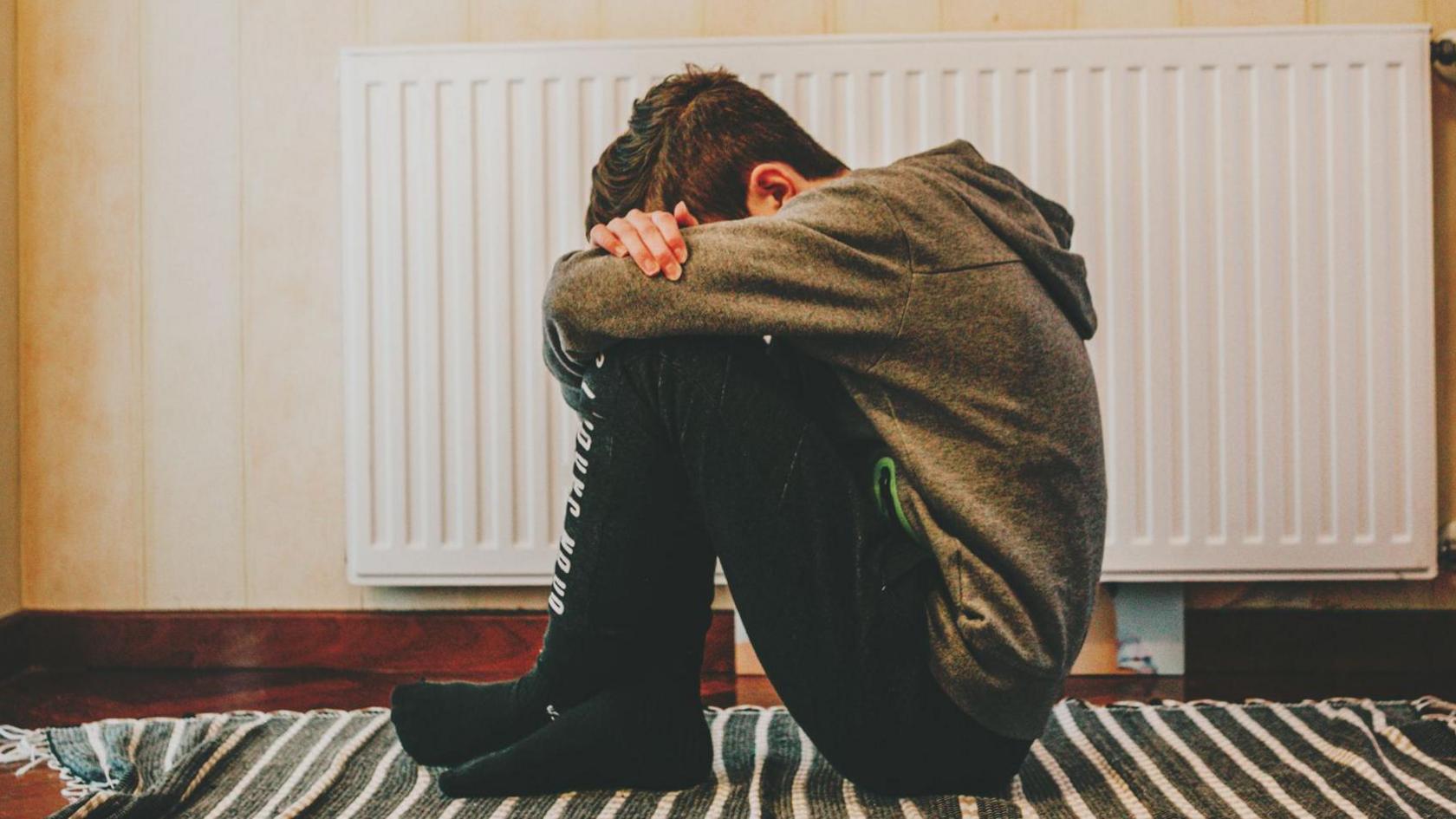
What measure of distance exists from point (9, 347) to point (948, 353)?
1.30 metres

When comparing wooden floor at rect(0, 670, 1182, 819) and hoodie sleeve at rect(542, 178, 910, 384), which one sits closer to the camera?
hoodie sleeve at rect(542, 178, 910, 384)

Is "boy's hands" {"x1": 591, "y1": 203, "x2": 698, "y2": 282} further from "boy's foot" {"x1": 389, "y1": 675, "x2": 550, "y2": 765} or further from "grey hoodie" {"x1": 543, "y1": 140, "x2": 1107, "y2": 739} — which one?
"boy's foot" {"x1": 389, "y1": 675, "x2": 550, "y2": 765}

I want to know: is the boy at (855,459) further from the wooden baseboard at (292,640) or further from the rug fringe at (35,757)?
the wooden baseboard at (292,640)

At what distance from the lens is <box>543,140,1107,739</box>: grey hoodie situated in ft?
2.62

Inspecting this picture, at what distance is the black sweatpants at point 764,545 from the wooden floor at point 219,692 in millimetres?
492

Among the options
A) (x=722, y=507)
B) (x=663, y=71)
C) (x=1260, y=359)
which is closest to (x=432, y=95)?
(x=663, y=71)

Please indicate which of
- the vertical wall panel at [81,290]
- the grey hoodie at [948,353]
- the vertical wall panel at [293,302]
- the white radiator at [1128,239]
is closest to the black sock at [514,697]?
the grey hoodie at [948,353]

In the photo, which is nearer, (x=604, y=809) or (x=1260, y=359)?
(x=604, y=809)

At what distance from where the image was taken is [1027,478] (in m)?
0.82

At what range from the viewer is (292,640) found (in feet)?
5.16

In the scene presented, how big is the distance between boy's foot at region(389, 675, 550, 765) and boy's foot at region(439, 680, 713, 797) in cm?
2

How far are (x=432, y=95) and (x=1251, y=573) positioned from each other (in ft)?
3.68

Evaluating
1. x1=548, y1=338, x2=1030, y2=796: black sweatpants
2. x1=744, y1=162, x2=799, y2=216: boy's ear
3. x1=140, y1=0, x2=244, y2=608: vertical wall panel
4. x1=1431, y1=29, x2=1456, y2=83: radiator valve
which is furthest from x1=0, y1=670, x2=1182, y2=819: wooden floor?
x1=1431, y1=29, x2=1456, y2=83: radiator valve

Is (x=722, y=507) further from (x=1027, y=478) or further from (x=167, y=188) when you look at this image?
(x=167, y=188)
